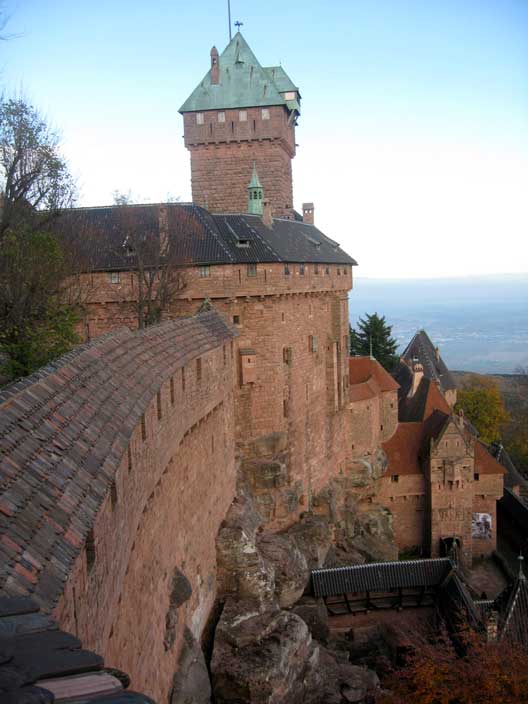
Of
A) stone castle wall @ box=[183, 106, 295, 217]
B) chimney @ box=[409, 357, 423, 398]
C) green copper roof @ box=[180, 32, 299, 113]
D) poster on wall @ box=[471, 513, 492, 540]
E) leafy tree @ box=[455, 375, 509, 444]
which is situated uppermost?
green copper roof @ box=[180, 32, 299, 113]

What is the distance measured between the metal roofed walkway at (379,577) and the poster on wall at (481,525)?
23.1ft

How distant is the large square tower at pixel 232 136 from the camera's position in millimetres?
30359

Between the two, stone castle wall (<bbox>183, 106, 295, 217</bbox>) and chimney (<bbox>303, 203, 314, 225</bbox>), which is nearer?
stone castle wall (<bbox>183, 106, 295, 217</bbox>)

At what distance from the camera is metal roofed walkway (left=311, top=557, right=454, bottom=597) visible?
2520cm

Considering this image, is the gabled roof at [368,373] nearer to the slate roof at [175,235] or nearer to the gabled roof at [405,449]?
the gabled roof at [405,449]

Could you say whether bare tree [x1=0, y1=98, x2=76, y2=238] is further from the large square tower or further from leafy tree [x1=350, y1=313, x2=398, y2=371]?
leafy tree [x1=350, y1=313, x2=398, y2=371]

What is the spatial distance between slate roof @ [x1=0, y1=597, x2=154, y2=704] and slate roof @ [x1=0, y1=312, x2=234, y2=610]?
0.71 m

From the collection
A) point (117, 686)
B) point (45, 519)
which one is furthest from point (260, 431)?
point (117, 686)

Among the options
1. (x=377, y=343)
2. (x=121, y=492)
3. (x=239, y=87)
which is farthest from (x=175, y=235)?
(x=377, y=343)

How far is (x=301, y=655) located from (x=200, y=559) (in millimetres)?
3985

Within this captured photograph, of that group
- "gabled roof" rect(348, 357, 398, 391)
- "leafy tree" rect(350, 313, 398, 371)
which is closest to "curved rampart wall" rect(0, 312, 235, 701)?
"gabled roof" rect(348, 357, 398, 391)

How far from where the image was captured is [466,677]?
60.9 ft

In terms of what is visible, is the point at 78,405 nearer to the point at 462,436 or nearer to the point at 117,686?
the point at 117,686

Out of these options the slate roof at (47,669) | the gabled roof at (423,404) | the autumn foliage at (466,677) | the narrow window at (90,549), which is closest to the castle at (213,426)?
the narrow window at (90,549)
